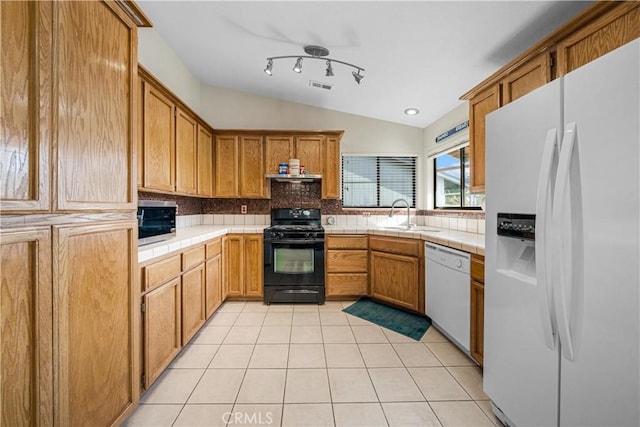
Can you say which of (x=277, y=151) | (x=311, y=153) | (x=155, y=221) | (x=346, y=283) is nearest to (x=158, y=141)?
(x=155, y=221)

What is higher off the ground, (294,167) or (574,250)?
(294,167)

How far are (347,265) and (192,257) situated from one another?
1755 mm

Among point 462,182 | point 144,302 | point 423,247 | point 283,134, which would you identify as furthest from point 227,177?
point 462,182

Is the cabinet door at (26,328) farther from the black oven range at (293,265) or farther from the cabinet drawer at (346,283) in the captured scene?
the cabinet drawer at (346,283)

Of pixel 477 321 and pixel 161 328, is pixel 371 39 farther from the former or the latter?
pixel 161 328

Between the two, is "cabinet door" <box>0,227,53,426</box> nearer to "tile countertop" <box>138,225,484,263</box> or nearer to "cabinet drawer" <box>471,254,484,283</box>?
"tile countertop" <box>138,225,484,263</box>

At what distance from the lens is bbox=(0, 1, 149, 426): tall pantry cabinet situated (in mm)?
833

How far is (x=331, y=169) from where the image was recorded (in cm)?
359

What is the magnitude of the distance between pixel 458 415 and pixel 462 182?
2.43 m

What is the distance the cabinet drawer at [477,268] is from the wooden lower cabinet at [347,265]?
1.45m

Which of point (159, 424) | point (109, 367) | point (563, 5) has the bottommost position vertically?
point (159, 424)

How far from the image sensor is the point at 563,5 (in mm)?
1586

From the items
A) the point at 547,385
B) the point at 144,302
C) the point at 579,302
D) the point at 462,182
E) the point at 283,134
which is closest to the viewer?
the point at 579,302

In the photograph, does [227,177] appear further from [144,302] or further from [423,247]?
[423,247]
